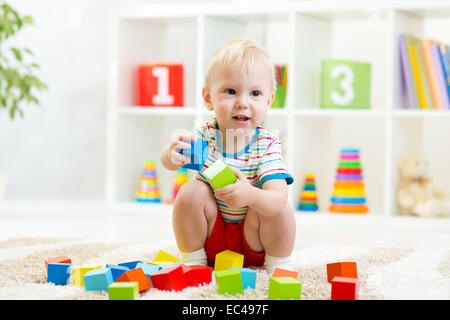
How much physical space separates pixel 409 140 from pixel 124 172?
1.05 m

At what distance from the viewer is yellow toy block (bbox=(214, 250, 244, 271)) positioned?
1.07 m

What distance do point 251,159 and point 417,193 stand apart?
1104mm

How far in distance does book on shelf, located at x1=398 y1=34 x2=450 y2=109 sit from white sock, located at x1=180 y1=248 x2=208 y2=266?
1.20 m

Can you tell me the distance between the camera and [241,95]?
1.10 metres

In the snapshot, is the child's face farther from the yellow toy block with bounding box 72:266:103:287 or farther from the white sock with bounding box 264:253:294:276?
the yellow toy block with bounding box 72:266:103:287

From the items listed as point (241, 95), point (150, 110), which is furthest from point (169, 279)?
point (150, 110)

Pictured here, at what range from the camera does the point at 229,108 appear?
1.11 metres

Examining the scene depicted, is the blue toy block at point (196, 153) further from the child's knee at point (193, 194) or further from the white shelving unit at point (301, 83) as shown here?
the white shelving unit at point (301, 83)

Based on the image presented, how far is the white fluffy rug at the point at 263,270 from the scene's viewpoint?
35.7 inches

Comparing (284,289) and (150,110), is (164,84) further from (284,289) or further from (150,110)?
(284,289)

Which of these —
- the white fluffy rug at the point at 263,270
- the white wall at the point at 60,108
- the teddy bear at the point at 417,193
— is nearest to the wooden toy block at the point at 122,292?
the white fluffy rug at the point at 263,270

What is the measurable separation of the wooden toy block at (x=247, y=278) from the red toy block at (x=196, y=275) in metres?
0.08
